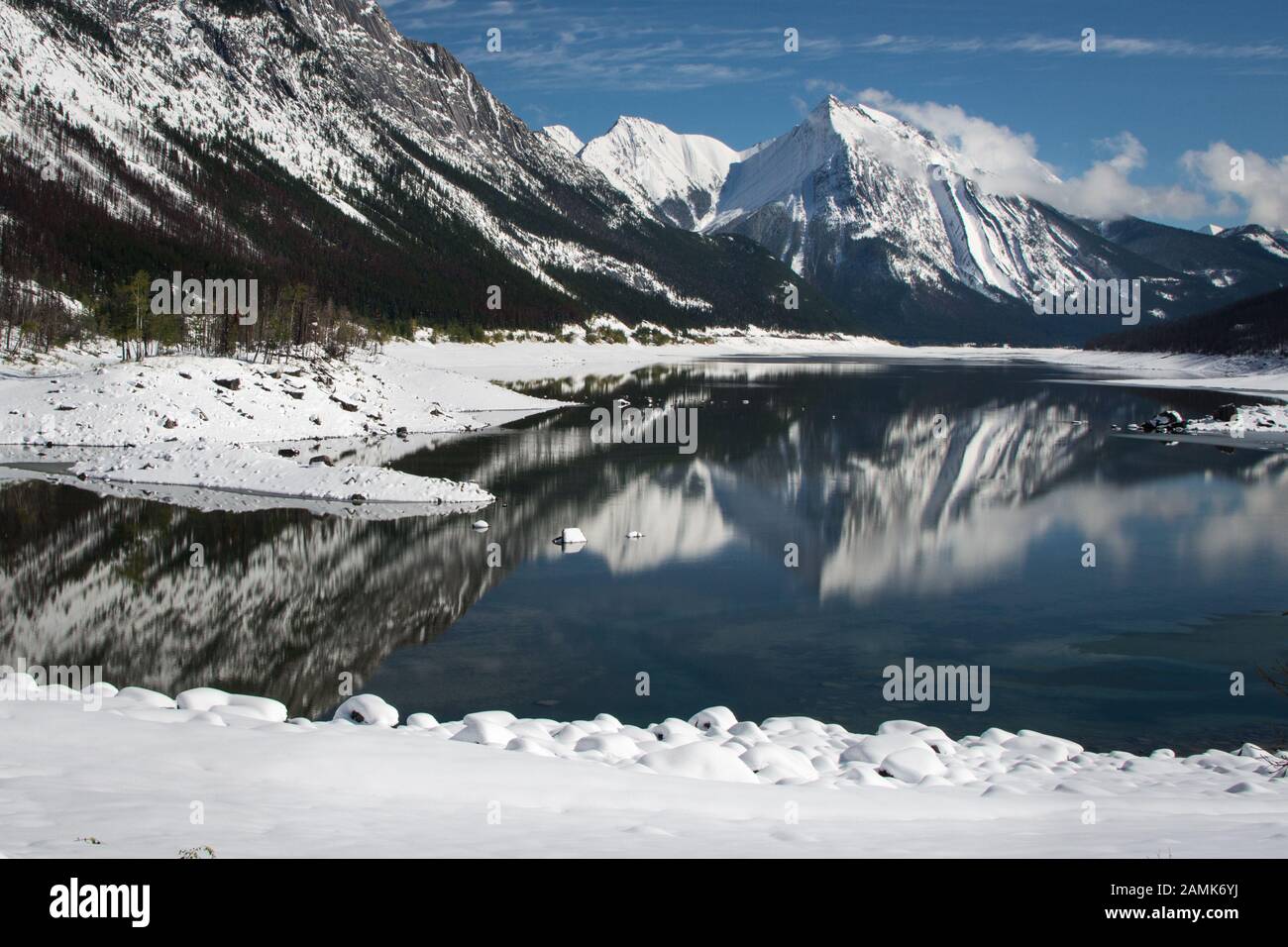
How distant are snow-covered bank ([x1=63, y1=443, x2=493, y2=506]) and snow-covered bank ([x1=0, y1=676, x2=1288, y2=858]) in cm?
1968

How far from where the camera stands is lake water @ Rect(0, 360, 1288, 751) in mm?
17031

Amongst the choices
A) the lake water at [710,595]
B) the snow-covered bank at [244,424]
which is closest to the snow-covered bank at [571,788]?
the lake water at [710,595]

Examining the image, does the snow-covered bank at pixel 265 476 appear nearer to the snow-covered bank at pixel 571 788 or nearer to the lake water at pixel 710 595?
the lake water at pixel 710 595

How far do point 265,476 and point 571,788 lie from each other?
Answer: 95.7 ft

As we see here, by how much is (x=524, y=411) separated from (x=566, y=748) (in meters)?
54.5

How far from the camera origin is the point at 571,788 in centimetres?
1024

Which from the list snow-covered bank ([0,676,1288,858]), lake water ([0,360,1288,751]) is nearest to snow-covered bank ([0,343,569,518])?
lake water ([0,360,1288,751])

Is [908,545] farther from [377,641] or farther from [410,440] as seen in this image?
[410,440]

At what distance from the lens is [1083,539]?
29688mm

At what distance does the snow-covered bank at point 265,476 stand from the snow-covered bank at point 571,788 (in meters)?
19.7

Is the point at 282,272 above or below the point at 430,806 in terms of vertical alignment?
above

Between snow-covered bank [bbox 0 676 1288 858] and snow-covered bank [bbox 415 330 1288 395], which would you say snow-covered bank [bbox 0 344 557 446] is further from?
snow-covered bank [bbox 0 676 1288 858]

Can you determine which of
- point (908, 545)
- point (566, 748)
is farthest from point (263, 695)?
point (908, 545)

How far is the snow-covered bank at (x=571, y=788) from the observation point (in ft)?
26.2
